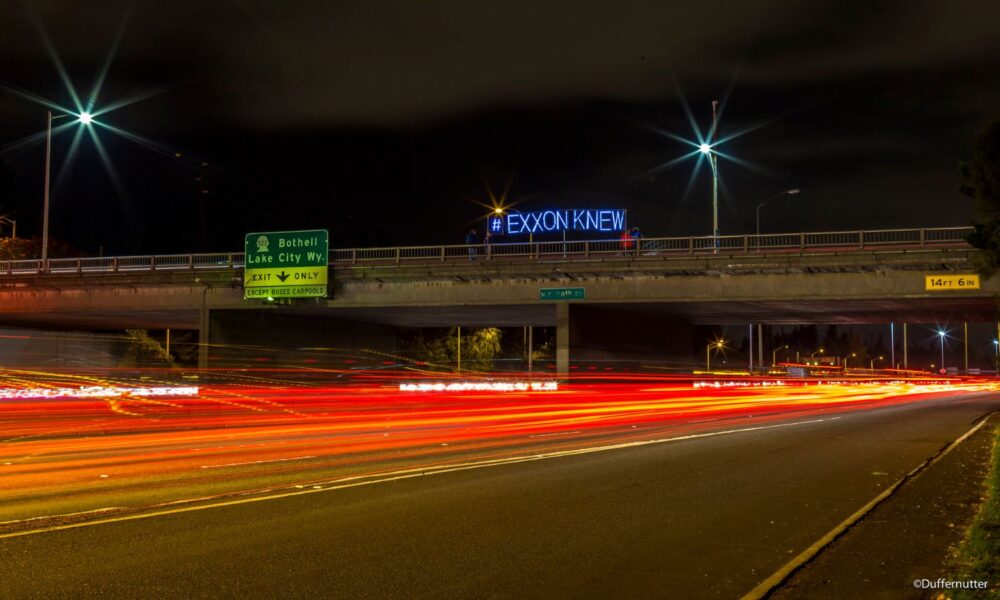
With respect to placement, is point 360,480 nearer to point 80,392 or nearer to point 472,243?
point 80,392

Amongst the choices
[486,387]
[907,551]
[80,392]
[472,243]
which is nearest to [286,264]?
[472,243]

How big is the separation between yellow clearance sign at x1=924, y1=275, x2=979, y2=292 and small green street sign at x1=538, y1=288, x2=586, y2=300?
13181 mm

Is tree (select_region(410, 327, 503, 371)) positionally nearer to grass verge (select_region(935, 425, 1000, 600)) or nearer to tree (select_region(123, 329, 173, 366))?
tree (select_region(123, 329, 173, 366))

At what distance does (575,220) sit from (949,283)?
64.0 ft

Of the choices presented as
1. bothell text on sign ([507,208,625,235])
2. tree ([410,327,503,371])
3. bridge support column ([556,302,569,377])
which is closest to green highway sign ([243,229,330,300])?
bridge support column ([556,302,569,377])

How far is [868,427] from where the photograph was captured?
2377cm

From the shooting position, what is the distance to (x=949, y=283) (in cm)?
3269

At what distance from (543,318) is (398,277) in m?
10.6

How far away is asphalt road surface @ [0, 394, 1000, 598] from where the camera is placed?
21.8ft

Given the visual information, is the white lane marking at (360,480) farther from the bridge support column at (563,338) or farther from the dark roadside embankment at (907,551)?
the bridge support column at (563,338)

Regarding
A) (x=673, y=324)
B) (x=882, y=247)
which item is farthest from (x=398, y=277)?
(x=882, y=247)

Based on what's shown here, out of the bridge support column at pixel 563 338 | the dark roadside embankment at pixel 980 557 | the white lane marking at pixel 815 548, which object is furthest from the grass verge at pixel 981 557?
the bridge support column at pixel 563 338

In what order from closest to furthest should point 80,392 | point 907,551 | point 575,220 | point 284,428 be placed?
point 907,551 → point 284,428 → point 80,392 → point 575,220

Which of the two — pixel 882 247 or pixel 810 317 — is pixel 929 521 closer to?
pixel 882 247
